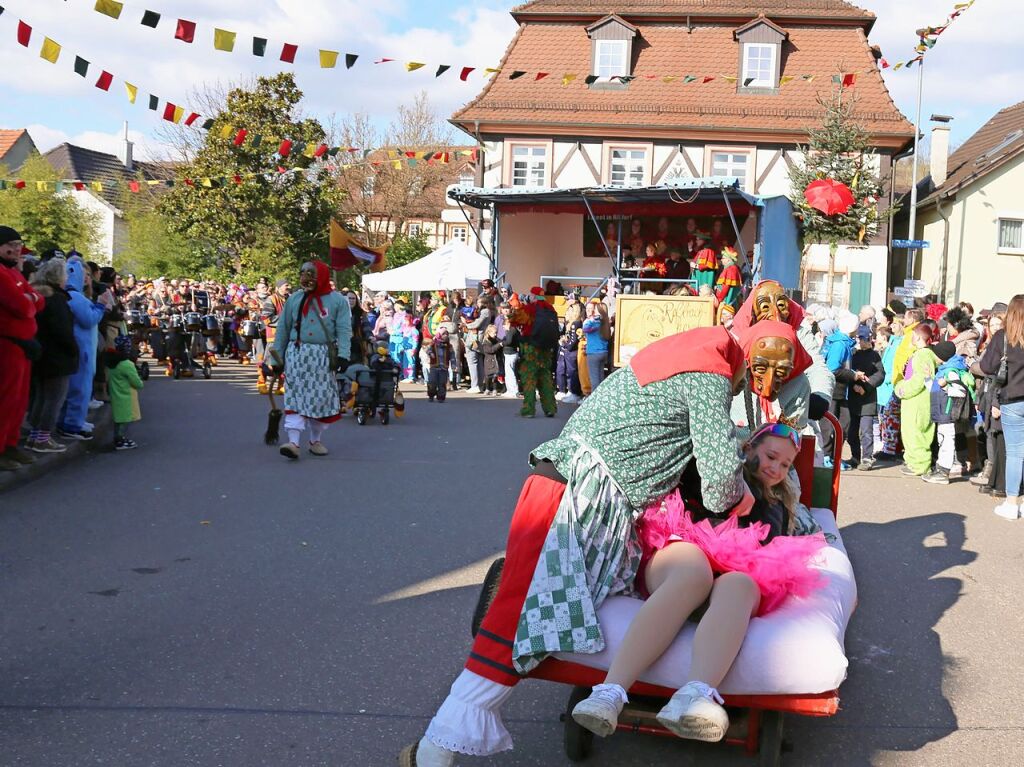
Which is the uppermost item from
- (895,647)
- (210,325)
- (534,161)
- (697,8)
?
(697,8)

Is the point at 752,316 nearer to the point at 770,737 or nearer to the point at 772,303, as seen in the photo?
the point at 772,303

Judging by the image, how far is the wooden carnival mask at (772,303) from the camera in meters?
6.70

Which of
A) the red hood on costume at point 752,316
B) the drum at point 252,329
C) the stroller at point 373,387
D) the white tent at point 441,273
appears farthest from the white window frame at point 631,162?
the red hood on costume at point 752,316

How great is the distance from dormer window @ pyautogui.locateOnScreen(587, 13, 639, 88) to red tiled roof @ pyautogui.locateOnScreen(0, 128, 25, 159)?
1561 inches

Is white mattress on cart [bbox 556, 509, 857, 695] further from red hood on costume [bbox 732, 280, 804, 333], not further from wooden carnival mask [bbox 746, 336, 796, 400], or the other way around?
red hood on costume [bbox 732, 280, 804, 333]

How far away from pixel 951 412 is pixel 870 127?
75.3ft

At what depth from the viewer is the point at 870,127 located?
1280 inches

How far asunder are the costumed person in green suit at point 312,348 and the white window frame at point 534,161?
2326 centimetres

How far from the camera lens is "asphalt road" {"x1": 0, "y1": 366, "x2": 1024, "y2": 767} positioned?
4.27 metres

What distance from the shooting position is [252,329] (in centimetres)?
2539

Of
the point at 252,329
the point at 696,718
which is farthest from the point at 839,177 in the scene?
the point at 696,718

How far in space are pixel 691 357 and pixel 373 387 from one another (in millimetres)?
11034

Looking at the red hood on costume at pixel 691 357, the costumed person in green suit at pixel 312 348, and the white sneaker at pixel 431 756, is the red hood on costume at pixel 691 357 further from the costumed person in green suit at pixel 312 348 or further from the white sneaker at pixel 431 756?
the costumed person in green suit at pixel 312 348

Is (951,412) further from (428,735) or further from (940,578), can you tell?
(428,735)
